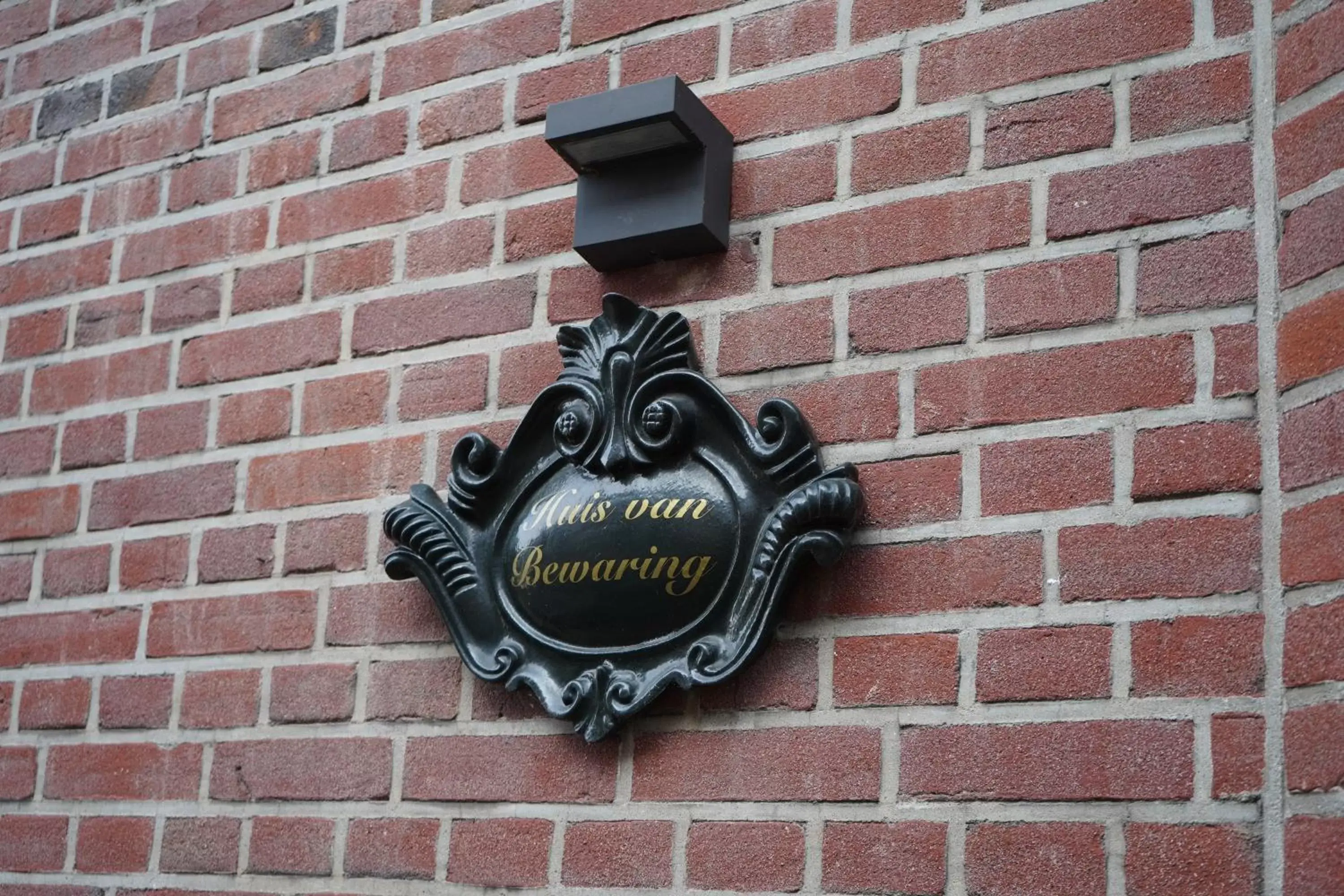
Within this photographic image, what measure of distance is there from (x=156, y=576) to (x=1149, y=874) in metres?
1.46

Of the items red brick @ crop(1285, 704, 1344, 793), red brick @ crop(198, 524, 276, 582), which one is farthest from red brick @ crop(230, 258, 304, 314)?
red brick @ crop(1285, 704, 1344, 793)

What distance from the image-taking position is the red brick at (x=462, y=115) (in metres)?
2.28

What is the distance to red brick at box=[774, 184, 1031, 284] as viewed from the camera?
1858 millimetres

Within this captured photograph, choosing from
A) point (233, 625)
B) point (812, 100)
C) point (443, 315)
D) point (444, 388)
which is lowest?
point (233, 625)

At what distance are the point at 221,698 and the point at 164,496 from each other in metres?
0.34

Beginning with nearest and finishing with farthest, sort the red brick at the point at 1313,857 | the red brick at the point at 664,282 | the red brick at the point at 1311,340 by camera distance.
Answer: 1. the red brick at the point at 1313,857
2. the red brick at the point at 1311,340
3. the red brick at the point at 664,282

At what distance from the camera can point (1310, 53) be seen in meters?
1.68

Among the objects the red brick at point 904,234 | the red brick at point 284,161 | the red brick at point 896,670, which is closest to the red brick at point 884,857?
the red brick at point 896,670

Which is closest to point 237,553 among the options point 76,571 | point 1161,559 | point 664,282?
point 76,571

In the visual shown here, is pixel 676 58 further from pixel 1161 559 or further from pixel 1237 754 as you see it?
pixel 1237 754

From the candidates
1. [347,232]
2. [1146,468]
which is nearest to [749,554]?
[1146,468]

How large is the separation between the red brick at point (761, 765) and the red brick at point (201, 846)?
63 cm

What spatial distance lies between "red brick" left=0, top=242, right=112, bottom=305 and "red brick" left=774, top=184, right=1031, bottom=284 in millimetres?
1190

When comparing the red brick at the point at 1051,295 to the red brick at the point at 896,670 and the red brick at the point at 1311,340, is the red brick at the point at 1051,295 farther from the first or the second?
the red brick at the point at 896,670
